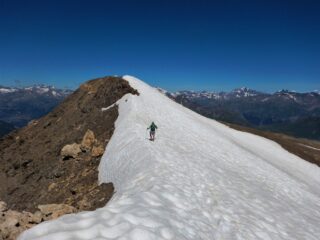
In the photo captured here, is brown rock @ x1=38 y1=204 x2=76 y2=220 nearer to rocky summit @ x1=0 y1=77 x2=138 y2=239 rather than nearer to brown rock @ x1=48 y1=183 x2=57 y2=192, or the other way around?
rocky summit @ x1=0 y1=77 x2=138 y2=239

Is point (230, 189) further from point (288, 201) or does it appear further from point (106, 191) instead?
point (106, 191)

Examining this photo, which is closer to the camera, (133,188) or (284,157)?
(133,188)

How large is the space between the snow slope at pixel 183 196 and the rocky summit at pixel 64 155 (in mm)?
2423

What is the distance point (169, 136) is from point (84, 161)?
9.55m

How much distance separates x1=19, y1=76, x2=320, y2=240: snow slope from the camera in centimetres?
970

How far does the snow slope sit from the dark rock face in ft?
7.37

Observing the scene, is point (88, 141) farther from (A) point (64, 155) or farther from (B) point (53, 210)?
(B) point (53, 210)

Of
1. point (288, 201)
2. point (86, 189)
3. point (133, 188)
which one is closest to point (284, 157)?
point (288, 201)

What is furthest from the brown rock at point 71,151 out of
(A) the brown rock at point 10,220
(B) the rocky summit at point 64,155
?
(A) the brown rock at point 10,220

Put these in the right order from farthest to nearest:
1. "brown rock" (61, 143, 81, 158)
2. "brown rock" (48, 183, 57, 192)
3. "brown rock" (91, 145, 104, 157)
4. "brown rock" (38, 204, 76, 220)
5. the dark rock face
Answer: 1. "brown rock" (61, 143, 81, 158)
2. "brown rock" (91, 145, 104, 157)
3. "brown rock" (48, 183, 57, 192)
4. the dark rock face
5. "brown rock" (38, 204, 76, 220)

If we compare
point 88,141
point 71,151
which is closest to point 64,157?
point 71,151

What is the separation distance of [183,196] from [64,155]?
25.2 m

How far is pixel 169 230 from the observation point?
10.5 metres

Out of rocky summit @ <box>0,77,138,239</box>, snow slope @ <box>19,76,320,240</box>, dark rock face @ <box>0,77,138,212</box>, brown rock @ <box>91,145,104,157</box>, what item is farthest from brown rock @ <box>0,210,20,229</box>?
brown rock @ <box>91,145,104,157</box>
